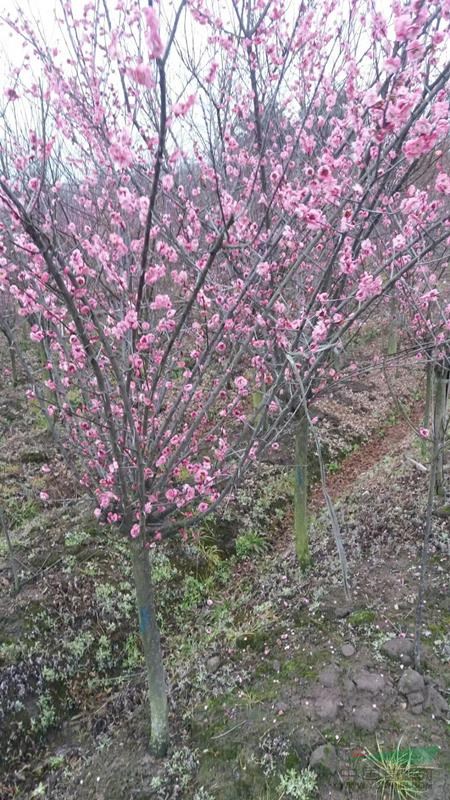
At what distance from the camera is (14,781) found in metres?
3.83

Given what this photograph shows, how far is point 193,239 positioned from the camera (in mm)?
3412

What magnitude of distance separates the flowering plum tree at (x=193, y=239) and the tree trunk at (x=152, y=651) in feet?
0.05

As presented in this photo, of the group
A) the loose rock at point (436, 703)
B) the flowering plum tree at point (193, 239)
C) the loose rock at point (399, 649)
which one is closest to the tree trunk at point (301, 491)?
the flowering plum tree at point (193, 239)

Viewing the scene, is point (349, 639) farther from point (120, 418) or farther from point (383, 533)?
point (120, 418)

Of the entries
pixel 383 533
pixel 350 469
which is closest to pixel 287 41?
pixel 383 533

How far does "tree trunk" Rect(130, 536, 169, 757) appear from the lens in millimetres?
3463

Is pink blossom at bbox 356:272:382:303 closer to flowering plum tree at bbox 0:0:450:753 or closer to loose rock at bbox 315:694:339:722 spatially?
flowering plum tree at bbox 0:0:450:753

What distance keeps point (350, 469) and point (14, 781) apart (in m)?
6.29

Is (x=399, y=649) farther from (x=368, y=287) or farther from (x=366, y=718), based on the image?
(x=368, y=287)

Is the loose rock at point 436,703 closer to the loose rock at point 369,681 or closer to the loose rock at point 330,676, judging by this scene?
the loose rock at point 369,681

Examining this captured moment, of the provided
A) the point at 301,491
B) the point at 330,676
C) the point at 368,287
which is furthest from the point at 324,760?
the point at 368,287

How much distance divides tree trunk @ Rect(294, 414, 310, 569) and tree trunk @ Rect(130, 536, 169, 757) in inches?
80.2

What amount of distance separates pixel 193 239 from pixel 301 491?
2.97 meters

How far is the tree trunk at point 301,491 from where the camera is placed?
4.91m
